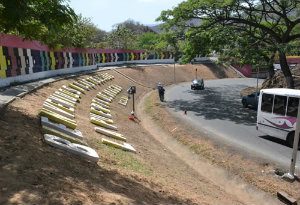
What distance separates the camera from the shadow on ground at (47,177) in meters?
8.02

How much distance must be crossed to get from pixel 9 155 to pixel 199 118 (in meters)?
21.1

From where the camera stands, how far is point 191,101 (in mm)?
40031

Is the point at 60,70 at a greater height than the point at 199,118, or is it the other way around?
the point at 60,70

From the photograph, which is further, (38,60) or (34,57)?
(38,60)

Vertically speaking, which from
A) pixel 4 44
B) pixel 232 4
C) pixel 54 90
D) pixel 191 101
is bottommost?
pixel 191 101

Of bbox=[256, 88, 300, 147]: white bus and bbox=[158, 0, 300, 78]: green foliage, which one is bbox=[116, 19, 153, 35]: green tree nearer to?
bbox=[158, 0, 300, 78]: green foliage


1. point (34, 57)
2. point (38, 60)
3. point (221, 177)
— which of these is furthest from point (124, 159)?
point (38, 60)

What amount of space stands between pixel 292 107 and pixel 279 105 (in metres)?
0.93

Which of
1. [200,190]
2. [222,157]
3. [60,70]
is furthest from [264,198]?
[60,70]

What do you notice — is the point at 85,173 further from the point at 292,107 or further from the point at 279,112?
the point at 279,112

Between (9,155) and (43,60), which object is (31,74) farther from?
(9,155)

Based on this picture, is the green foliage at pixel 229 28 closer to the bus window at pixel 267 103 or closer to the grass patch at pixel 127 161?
the bus window at pixel 267 103

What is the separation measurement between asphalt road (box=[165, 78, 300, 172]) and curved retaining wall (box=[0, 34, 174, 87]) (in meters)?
11.5

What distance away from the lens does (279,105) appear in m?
20.3
